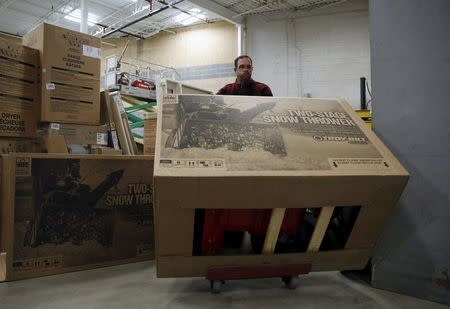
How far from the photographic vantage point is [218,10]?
5.44 metres

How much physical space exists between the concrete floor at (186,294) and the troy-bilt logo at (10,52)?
1.33 meters

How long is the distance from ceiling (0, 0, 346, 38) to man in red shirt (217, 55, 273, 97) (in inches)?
122

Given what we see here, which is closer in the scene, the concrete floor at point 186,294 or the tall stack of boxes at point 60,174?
the concrete floor at point 186,294

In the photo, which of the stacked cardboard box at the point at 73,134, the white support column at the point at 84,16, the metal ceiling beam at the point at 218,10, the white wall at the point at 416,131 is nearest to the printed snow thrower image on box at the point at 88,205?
the stacked cardboard box at the point at 73,134

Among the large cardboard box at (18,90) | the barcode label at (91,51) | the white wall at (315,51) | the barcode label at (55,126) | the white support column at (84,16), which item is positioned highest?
the white support column at (84,16)

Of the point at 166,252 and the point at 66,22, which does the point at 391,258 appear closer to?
the point at 166,252

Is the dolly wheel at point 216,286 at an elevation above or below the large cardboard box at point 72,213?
below

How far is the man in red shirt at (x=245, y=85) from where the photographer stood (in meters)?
2.48

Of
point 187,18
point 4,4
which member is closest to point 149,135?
point 187,18

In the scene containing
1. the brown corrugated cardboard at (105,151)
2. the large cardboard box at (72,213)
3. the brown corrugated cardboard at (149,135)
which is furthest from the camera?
the brown corrugated cardboard at (149,135)

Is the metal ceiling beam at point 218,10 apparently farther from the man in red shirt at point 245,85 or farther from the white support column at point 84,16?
the man in red shirt at point 245,85

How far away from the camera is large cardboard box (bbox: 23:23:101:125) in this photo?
2205mm

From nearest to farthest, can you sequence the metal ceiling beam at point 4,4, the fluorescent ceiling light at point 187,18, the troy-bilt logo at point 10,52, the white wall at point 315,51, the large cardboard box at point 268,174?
the large cardboard box at point 268,174 → the troy-bilt logo at point 10,52 → the white wall at point 315,51 → the metal ceiling beam at point 4,4 → the fluorescent ceiling light at point 187,18

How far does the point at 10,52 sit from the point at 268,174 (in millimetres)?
1868
